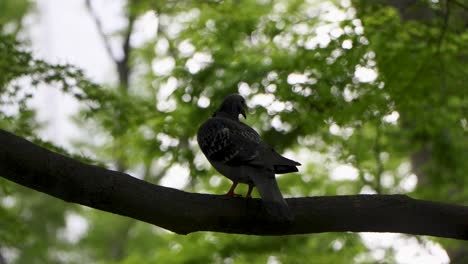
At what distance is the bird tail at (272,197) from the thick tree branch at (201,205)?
6.2 inches

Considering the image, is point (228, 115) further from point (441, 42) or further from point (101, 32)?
point (101, 32)

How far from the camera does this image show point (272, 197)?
438cm

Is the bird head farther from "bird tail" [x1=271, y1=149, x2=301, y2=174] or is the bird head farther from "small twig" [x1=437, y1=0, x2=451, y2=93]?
"small twig" [x1=437, y1=0, x2=451, y2=93]

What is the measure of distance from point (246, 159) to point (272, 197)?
2.05 ft

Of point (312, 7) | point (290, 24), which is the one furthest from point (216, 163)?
point (312, 7)

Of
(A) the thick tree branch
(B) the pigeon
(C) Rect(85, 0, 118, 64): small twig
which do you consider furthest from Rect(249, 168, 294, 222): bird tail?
(C) Rect(85, 0, 118, 64): small twig

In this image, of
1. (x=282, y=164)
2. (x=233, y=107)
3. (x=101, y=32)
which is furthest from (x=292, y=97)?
(x=101, y=32)

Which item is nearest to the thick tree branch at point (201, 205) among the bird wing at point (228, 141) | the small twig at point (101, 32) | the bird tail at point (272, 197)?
the bird tail at point (272, 197)

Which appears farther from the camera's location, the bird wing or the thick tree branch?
the bird wing

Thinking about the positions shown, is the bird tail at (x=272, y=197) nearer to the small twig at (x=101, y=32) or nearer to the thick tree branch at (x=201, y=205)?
the thick tree branch at (x=201, y=205)

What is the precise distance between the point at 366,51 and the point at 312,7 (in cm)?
735

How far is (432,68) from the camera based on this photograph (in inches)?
320

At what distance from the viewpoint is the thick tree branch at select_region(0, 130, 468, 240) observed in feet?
13.5

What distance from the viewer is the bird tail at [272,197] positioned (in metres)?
4.27
